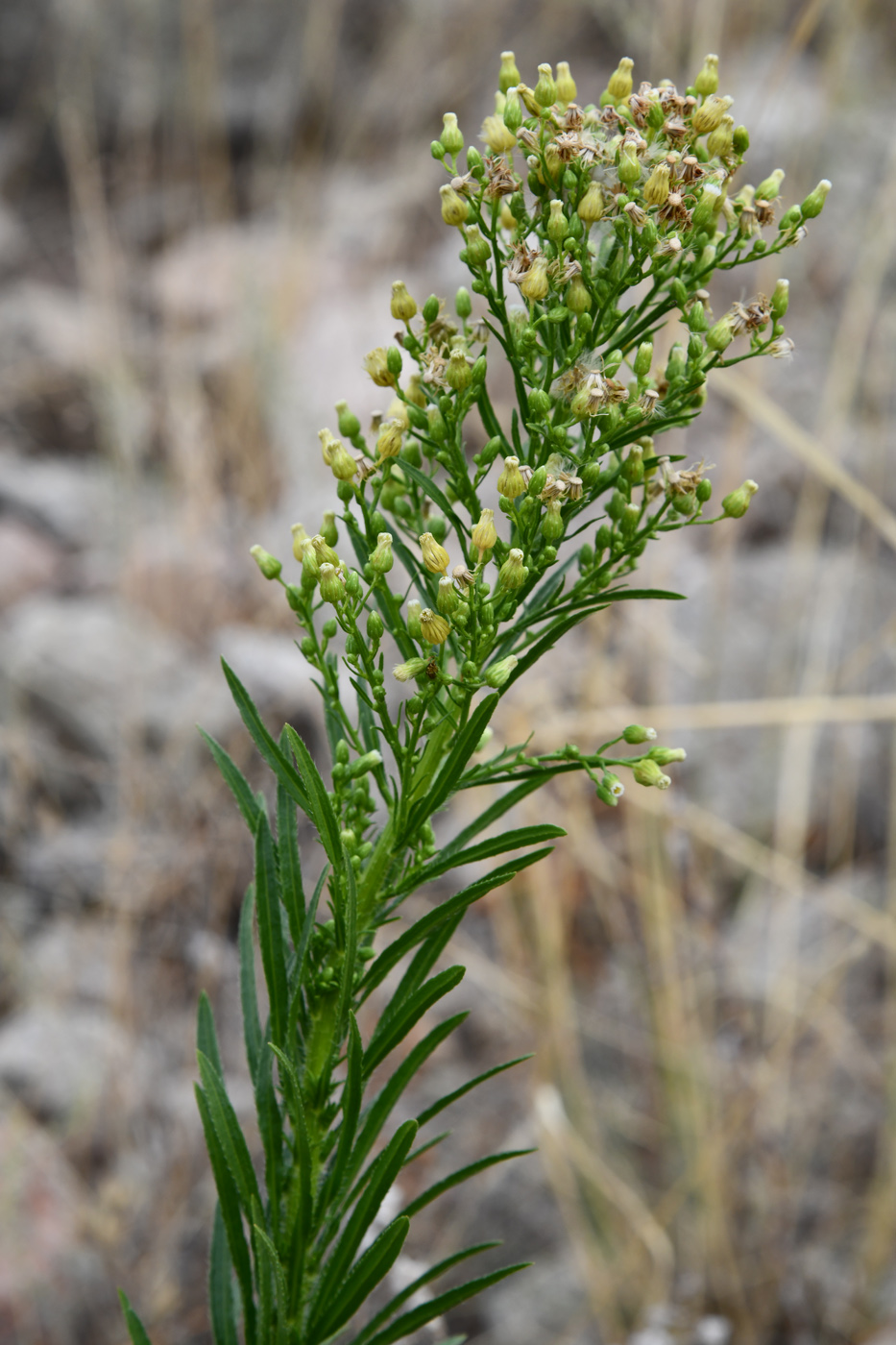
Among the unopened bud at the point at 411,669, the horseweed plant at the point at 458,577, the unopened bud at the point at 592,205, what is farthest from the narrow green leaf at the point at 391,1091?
the unopened bud at the point at 592,205

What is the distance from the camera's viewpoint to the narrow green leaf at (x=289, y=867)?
2.06 feet

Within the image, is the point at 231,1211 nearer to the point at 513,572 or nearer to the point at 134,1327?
the point at 134,1327

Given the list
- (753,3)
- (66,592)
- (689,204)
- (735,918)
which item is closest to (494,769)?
(689,204)

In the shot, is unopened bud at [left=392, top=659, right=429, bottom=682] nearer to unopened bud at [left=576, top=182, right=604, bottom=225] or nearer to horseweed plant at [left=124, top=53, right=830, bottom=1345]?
horseweed plant at [left=124, top=53, right=830, bottom=1345]

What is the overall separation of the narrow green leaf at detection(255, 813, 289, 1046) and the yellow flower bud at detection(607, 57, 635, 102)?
499 millimetres

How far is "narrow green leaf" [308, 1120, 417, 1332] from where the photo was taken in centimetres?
58

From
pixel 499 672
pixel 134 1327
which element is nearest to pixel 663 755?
pixel 499 672

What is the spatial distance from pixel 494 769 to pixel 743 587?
2.91m

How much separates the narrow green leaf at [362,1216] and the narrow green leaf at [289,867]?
4.9 inches

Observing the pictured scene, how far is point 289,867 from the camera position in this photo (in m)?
0.64

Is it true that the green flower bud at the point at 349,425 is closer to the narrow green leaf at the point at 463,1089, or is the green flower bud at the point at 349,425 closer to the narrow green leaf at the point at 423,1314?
the narrow green leaf at the point at 463,1089

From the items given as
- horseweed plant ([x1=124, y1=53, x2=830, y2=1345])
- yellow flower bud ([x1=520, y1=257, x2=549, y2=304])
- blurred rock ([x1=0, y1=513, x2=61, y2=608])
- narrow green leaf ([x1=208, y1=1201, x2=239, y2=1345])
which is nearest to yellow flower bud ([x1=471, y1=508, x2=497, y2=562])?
horseweed plant ([x1=124, y1=53, x2=830, y2=1345])

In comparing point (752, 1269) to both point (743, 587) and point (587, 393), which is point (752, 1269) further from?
point (587, 393)

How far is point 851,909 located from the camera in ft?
6.70
